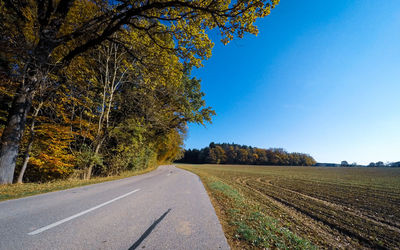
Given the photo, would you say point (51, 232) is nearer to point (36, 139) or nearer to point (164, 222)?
point (164, 222)

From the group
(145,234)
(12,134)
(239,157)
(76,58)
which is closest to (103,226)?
(145,234)

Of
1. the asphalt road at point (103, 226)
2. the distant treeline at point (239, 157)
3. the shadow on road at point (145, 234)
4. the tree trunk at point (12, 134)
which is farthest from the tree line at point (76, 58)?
the distant treeline at point (239, 157)

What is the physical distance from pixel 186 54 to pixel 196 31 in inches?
37.0

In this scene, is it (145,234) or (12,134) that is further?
(12,134)

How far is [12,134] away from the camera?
617cm

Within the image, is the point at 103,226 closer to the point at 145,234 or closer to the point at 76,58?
the point at 145,234

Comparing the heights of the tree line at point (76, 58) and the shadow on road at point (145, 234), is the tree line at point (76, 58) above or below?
above

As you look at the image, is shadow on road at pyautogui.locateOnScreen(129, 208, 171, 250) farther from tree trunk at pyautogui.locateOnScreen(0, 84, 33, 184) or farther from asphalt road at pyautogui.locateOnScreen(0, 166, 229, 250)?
tree trunk at pyautogui.locateOnScreen(0, 84, 33, 184)

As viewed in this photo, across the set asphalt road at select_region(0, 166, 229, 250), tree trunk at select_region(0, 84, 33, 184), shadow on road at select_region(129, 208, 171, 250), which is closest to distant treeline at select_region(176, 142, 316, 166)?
tree trunk at select_region(0, 84, 33, 184)

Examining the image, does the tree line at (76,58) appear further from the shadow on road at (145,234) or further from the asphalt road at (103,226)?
the shadow on road at (145,234)

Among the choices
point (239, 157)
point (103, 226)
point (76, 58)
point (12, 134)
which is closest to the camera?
point (103, 226)

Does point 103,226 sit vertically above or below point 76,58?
below

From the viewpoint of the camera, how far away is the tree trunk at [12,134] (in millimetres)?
6012

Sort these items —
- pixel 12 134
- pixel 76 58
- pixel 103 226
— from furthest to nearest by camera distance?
pixel 76 58 < pixel 12 134 < pixel 103 226
